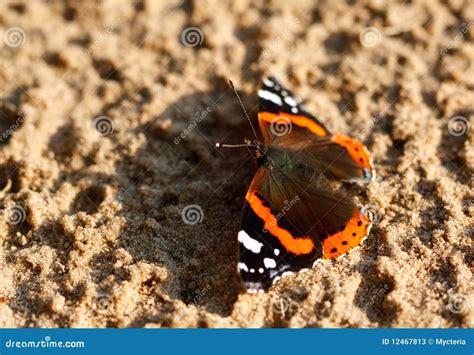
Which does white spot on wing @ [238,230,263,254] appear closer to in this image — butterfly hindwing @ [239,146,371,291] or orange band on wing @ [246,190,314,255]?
butterfly hindwing @ [239,146,371,291]

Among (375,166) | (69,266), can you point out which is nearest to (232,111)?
(375,166)

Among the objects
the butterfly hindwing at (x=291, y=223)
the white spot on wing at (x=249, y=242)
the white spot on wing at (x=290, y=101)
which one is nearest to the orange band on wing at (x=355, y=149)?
the butterfly hindwing at (x=291, y=223)

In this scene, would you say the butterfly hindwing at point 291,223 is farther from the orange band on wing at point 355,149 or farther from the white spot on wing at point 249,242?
the orange band on wing at point 355,149

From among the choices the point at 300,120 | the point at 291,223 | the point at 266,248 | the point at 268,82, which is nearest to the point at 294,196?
the point at 291,223

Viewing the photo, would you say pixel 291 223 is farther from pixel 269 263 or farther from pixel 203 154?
pixel 203 154

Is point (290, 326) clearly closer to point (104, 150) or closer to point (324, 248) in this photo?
point (324, 248)

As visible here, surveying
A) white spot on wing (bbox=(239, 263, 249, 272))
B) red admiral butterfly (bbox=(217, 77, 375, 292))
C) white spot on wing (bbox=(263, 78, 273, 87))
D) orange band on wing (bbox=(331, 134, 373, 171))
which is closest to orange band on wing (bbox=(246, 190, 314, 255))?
red admiral butterfly (bbox=(217, 77, 375, 292))
